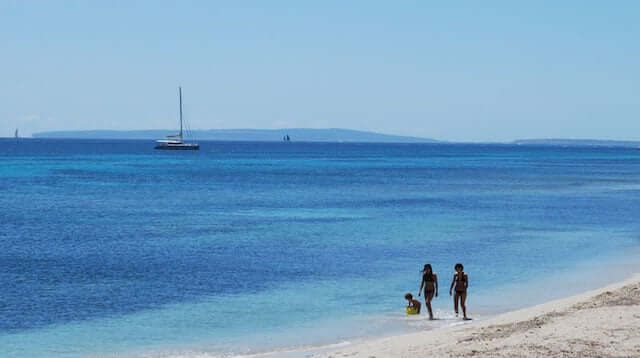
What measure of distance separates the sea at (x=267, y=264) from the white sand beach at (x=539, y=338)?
2350 millimetres

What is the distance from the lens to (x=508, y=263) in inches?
1259

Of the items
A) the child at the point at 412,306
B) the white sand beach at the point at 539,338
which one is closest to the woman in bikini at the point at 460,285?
the child at the point at 412,306

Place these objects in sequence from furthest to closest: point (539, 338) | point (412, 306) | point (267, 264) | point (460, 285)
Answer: point (267, 264) → point (412, 306) → point (460, 285) → point (539, 338)

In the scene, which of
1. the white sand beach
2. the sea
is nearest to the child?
the sea

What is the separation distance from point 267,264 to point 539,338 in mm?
16437

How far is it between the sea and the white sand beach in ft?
7.71

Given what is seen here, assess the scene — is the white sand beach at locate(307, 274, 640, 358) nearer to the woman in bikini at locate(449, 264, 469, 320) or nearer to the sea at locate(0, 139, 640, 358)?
the woman in bikini at locate(449, 264, 469, 320)

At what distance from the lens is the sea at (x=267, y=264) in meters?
20.8

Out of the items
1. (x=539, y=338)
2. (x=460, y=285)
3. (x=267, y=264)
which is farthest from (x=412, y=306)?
(x=267, y=264)

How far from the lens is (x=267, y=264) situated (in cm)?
3128

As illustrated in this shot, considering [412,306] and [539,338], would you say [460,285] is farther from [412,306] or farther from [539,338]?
[539,338]

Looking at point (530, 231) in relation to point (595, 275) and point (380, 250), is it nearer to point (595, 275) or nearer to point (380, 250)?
point (380, 250)

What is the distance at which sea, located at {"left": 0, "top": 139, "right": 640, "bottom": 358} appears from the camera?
2078cm

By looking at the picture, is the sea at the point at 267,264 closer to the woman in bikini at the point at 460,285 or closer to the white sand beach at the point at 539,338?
the woman in bikini at the point at 460,285
